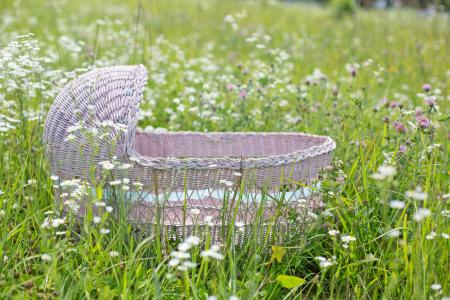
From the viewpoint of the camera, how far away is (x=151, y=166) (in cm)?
248

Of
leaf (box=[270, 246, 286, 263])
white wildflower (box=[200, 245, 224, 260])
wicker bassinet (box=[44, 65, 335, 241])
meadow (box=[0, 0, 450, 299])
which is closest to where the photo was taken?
white wildflower (box=[200, 245, 224, 260])

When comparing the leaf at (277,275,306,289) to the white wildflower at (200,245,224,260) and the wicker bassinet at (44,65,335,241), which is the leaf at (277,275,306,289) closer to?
the wicker bassinet at (44,65,335,241)

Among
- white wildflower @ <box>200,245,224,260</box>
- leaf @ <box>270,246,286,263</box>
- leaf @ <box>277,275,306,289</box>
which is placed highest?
white wildflower @ <box>200,245,224,260</box>

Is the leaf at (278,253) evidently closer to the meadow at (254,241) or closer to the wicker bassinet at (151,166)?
the meadow at (254,241)

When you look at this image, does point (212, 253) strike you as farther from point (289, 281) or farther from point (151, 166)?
point (151, 166)

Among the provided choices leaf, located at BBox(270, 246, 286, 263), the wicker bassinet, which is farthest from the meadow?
the wicker bassinet

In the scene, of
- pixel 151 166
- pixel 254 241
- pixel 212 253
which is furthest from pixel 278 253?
pixel 151 166

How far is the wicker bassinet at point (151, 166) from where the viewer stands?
247cm

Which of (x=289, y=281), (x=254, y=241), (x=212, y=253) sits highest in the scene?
(x=212, y=253)

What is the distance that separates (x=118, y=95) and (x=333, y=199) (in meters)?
0.97

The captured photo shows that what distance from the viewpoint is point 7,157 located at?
3.05 m

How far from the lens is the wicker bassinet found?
2475 millimetres

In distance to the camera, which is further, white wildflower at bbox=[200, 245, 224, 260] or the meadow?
the meadow

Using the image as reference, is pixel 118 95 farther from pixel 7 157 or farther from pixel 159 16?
pixel 159 16
